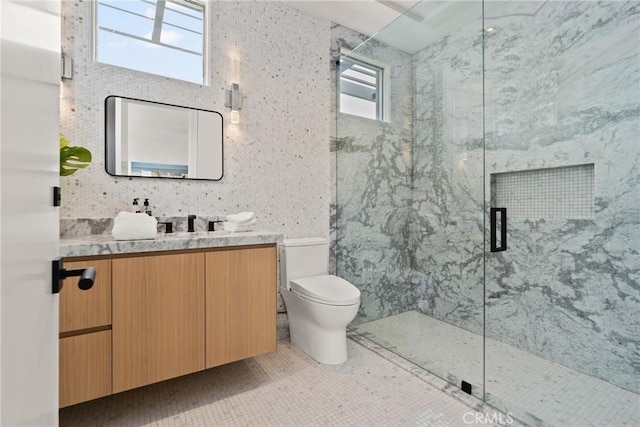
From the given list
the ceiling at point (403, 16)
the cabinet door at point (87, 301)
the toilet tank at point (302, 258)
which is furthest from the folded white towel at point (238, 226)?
the ceiling at point (403, 16)

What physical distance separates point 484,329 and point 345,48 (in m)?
2.53

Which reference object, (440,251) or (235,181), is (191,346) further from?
(440,251)

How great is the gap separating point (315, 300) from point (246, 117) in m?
1.41

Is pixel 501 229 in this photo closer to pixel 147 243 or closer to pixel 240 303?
pixel 240 303

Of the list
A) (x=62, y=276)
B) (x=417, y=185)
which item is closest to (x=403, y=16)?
(x=417, y=185)

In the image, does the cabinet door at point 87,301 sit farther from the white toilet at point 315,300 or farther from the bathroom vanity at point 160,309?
the white toilet at point 315,300

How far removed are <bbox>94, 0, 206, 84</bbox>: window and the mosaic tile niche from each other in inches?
2.8

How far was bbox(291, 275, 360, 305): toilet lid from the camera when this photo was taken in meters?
2.09

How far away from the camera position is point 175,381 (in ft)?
6.45

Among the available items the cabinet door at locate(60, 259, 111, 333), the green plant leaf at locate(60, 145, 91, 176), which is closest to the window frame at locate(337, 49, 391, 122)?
the green plant leaf at locate(60, 145, 91, 176)

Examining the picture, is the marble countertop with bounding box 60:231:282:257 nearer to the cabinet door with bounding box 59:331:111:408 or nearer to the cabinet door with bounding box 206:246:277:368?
the cabinet door with bounding box 206:246:277:368

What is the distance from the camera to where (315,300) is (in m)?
2.13

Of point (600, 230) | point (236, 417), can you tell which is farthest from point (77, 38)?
point (600, 230)

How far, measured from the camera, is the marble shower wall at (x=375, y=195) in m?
2.71
